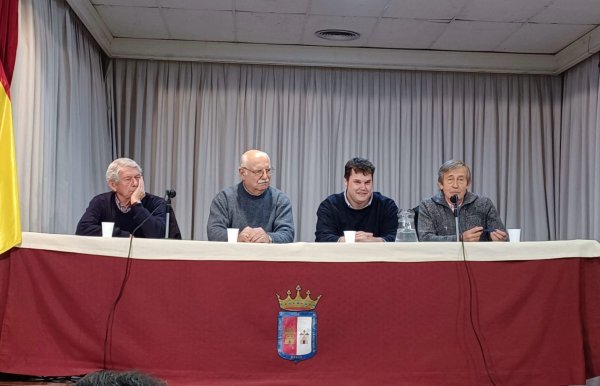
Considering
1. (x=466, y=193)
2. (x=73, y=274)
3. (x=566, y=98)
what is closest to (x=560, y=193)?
(x=566, y=98)

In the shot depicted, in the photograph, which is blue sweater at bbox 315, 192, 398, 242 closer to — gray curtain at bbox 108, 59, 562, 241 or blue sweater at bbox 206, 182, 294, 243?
blue sweater at bbox 206, 182, 294, 243

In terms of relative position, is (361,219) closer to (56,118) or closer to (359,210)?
(359,210)

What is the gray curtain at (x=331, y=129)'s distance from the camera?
18.7 ft

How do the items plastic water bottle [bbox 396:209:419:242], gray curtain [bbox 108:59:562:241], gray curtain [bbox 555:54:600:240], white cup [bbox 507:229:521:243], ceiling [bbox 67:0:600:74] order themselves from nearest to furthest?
1. white cup [bbox 507:229:521:243]
2. plastic water bottle [bbox 396:209:419:242]
3. ceiling [bbox 67:0:600:74]
4. gray curtain [bbox 555:54:600:240]
5. gray curtain [bbox 108:59:562:241]

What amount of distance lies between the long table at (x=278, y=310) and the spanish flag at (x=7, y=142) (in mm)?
71

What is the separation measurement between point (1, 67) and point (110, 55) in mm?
2459

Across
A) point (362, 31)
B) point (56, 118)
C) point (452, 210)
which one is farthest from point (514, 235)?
point (56, 118)

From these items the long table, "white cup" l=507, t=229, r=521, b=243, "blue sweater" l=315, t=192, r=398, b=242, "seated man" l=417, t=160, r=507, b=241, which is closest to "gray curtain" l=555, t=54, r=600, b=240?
"seated man" l=417, t=160, r=507, b=241

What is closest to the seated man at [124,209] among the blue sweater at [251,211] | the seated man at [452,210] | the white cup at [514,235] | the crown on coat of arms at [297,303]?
the blue sweater at [251,211]

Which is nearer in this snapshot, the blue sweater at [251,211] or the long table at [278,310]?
the long table at [278,310]

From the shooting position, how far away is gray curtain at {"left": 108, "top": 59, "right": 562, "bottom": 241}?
571cm

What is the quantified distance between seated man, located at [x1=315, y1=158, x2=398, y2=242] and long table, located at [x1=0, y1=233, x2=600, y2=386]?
1.01m

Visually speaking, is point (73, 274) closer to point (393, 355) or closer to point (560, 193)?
point (393, 355)

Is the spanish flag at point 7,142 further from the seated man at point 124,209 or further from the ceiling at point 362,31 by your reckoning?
the ceiling at point 362,31
